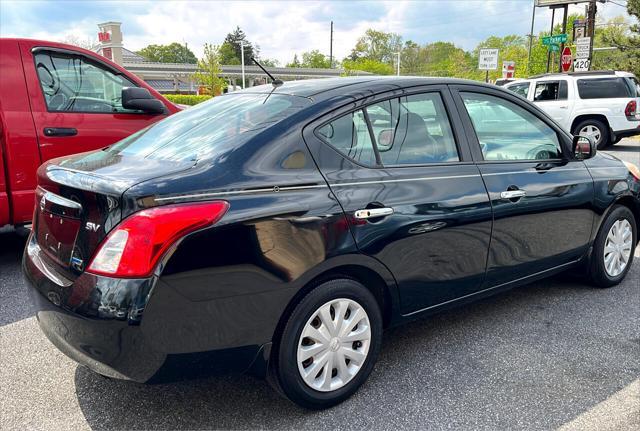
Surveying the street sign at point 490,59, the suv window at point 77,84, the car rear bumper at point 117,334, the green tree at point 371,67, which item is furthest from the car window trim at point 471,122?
the green tree at point 371,67

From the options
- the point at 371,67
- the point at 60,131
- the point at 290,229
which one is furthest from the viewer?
the point at 371,67

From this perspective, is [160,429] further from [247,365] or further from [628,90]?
[628,90]

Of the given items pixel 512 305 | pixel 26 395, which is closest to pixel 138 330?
pixel 26 395

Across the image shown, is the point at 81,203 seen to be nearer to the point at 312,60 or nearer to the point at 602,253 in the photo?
the point at 602,253

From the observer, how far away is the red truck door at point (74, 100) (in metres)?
4.55

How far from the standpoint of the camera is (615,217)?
418cm

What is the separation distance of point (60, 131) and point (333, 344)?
3301mm

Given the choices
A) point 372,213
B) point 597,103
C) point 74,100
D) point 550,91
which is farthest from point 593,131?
point 372,213

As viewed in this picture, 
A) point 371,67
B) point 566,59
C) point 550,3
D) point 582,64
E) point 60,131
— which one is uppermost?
point 550,3

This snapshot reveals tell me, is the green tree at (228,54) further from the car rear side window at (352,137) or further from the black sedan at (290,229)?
the car rear side window at (352,137)

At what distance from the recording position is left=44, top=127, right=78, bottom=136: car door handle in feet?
14.9

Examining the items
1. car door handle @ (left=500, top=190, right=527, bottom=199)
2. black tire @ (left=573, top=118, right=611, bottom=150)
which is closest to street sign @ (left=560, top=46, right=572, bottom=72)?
black tire @ (left=573, top=118, right=611, bottom=150)

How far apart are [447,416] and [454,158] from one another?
143 centimetres

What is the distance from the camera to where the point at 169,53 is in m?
110
